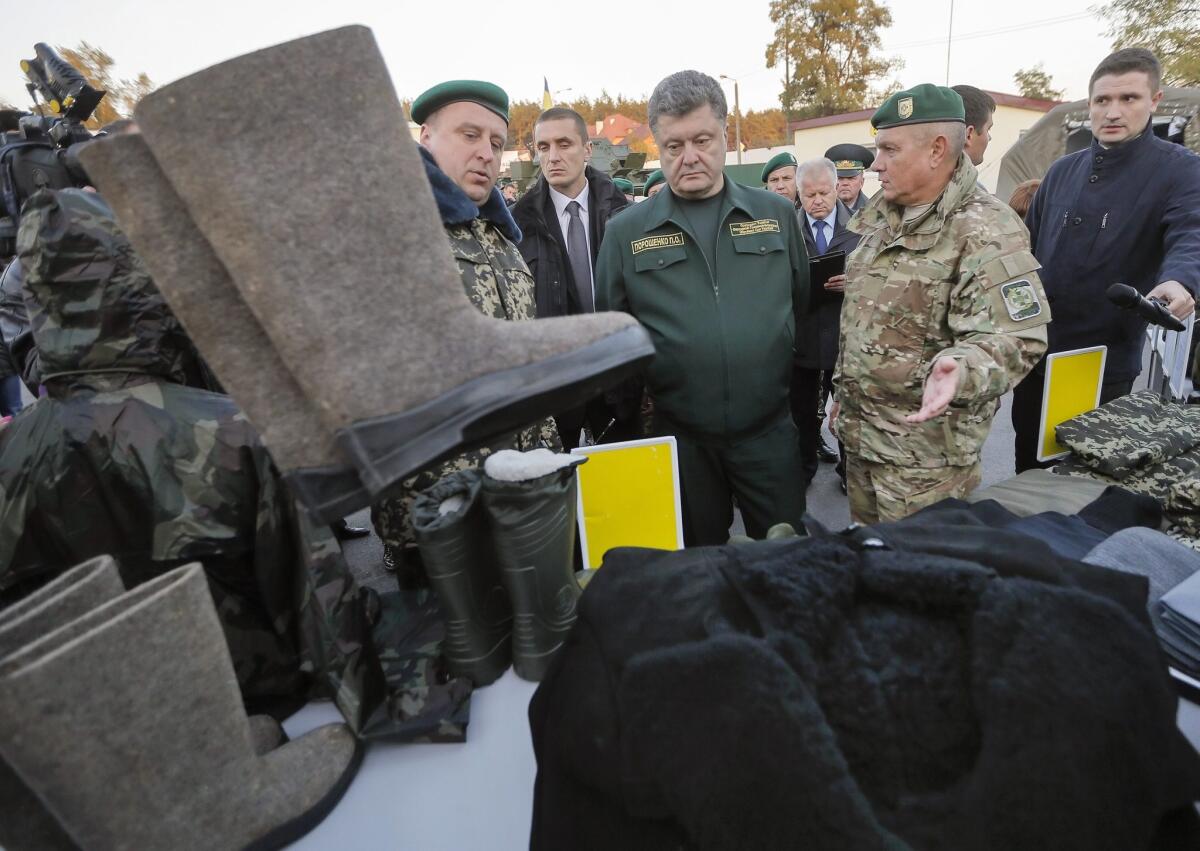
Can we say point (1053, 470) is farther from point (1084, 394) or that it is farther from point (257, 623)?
point (257, 623)

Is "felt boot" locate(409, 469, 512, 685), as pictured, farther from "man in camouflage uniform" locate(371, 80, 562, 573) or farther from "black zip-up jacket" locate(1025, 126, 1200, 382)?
"black zip-up jacket" locate(1025, 126, 1200, 382)

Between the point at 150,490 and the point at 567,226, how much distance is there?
97.1 inches

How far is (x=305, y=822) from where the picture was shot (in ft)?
2.66

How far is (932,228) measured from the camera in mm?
1826

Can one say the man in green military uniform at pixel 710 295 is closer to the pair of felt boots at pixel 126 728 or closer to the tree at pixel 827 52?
the pair of felt boots at pixel 126 728

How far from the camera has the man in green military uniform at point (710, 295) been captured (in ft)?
6.53

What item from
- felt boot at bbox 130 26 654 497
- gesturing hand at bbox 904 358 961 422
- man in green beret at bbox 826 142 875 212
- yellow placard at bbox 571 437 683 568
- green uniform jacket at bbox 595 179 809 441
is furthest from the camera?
man in green beret at bbox 826 142 875 212

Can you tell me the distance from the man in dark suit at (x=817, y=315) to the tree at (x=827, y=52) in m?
32.2

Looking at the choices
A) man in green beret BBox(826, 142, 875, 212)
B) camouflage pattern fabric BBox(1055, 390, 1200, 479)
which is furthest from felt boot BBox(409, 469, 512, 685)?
man in green beret BBox(826, 142, 875, 212)

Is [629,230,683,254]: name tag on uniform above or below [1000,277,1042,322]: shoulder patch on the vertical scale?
above

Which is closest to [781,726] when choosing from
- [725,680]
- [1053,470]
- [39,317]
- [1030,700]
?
[725,680]

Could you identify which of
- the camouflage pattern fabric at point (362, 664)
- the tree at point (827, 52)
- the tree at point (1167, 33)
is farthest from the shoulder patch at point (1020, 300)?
the tree at point (827, 52)

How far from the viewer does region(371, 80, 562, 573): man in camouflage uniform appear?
5.54 ft

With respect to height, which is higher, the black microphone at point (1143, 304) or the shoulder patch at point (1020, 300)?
the shoulder patch at point (1020, 300)
